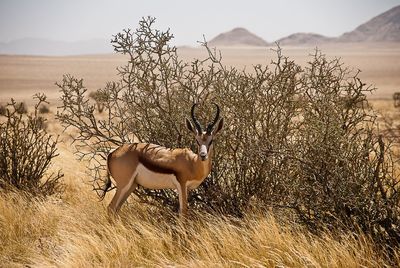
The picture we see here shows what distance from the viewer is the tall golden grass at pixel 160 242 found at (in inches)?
168

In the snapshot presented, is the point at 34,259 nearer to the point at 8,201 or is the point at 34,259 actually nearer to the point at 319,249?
the point at 8,201

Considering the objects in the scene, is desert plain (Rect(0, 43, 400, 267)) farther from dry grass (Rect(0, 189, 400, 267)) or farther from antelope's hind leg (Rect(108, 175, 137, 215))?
antelope's hind leg (Rect(108, 175, 137, 215))

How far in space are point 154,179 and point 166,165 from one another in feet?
0.77

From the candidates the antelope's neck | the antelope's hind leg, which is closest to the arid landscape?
the antelope's hind leg

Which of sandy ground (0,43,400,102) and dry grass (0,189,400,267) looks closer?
dry grass (0,189,400,267)

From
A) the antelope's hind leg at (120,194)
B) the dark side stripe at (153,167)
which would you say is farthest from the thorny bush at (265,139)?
the dark side stripe at (153,167)

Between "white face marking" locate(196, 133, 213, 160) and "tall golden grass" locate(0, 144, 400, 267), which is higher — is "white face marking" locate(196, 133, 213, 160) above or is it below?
above

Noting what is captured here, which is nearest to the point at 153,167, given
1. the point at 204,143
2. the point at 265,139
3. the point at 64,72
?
the point at 204,143

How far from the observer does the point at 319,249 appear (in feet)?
14.2

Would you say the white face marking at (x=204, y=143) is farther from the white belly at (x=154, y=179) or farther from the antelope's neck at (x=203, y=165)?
the white belly at (x=154, y=179)

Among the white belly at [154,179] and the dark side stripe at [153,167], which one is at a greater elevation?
the dark side stripe at [153,167]

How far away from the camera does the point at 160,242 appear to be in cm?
498

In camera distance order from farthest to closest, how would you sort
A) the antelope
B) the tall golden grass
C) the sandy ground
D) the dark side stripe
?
the sandy ground < the dark side stripe < the antelope < the tall golden grass

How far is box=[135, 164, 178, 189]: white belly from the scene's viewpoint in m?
5.15
